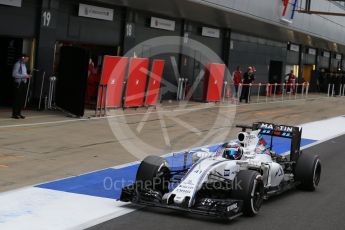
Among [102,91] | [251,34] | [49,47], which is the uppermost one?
[251,34]

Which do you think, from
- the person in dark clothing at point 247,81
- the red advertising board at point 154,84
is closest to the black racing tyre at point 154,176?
the red advertising board at point 154,84

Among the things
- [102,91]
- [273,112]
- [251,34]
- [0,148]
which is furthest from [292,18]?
[0,148]

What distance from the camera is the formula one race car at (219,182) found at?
25.1 feet

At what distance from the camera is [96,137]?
47.9 feet

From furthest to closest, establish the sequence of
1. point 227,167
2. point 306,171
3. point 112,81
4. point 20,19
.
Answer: point 112,81
point 20,19
point 306,171
point 227,167

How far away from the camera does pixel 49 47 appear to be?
19.5 m

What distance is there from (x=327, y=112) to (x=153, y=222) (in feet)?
77.3

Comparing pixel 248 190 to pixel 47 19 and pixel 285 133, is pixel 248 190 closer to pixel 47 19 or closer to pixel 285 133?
pixel 285 133

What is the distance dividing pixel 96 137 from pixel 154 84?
8.44 m

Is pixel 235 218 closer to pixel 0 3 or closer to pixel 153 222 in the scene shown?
pixel 153 222

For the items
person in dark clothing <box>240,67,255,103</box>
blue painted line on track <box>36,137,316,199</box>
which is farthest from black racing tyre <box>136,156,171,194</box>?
person in dark clothing <box>240,67,255,103</box>

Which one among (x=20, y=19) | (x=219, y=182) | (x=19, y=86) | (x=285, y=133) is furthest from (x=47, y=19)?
(x=219, y=182)

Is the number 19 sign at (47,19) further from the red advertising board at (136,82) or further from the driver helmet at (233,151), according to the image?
the driver helmet at (233,151)
